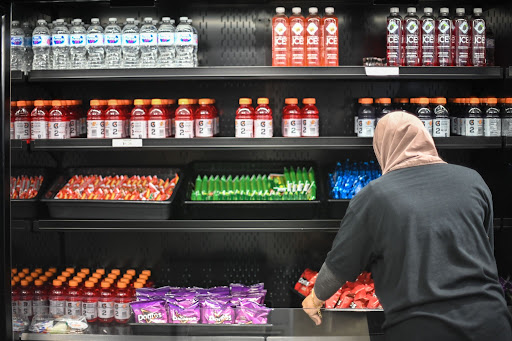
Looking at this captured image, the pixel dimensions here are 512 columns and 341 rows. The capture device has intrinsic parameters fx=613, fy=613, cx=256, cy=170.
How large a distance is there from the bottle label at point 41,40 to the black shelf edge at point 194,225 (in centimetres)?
93

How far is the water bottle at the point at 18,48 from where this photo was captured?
3238 mm

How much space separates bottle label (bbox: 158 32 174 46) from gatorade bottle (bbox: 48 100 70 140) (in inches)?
25.1

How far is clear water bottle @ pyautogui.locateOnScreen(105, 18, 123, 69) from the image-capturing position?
3211 mm

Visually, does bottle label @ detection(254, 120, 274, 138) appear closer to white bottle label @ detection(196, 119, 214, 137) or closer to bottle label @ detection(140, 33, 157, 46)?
white bottle label @ detection(196, 119, 214, 137)

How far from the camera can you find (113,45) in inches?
127

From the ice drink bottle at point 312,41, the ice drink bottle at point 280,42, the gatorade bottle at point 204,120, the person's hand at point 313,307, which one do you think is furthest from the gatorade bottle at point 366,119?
the person's hand at point 313,307

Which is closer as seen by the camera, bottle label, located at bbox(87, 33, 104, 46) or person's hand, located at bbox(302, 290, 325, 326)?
person's hand, located at bbox(302, 290, 325, 326)

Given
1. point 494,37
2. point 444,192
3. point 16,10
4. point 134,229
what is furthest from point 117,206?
point 494,37

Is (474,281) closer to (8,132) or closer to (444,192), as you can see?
(444,192)

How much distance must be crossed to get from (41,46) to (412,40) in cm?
195

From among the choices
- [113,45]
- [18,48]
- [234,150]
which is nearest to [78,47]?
[113,45]

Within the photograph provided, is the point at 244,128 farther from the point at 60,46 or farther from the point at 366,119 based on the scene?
the point at 60,46

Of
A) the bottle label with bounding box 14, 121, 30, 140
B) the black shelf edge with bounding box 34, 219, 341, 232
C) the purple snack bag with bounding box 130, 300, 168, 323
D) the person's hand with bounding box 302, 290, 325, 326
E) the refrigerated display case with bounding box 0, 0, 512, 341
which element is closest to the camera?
the person's hand with bounding box 302, 290, 325, 326

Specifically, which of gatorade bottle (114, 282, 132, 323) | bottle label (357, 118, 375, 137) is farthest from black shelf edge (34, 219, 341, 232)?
bottle label (357, 118, 375, 137)
